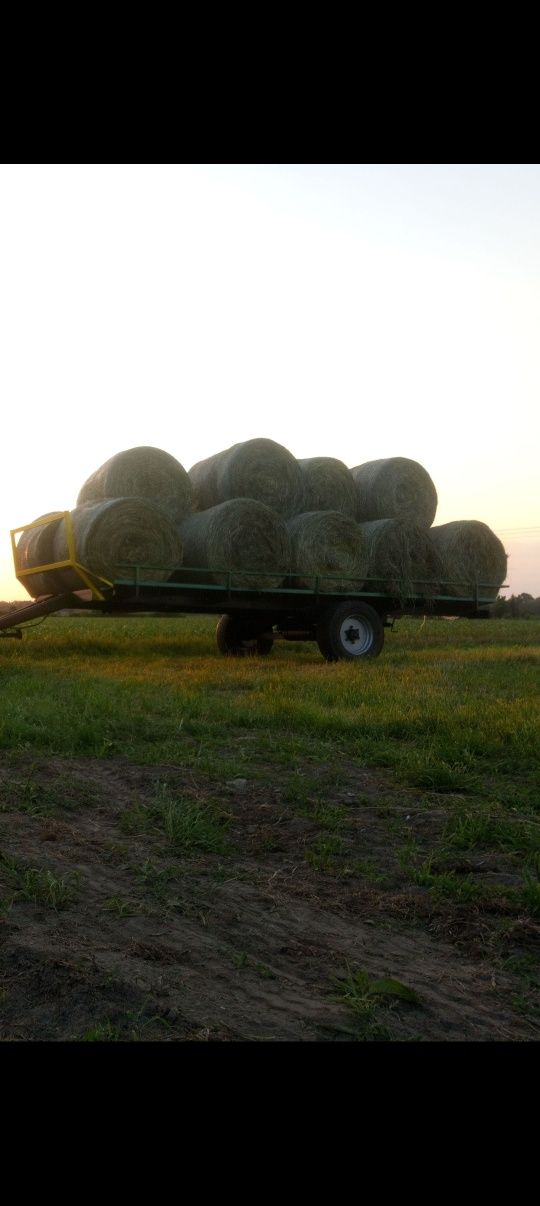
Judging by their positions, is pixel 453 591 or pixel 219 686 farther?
pixel 453 591

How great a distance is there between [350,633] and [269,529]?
7.35 ft

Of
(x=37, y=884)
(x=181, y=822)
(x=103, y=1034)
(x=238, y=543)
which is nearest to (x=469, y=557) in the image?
(x=238, y=543)

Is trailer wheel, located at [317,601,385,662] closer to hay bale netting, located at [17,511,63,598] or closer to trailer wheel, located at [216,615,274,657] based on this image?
trailer wheel, located at [216,615,274,657]

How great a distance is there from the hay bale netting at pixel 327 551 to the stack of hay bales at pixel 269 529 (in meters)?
0.02

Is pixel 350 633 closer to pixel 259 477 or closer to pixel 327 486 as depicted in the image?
pixel 327 486

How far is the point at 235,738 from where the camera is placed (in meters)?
7.01

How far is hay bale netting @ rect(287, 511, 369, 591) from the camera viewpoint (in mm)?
13406

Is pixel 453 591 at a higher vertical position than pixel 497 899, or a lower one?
higher

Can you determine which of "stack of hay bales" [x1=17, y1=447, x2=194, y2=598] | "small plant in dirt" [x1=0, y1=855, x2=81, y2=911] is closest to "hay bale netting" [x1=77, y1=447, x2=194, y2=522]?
"stack of hay bales" [x1=17, y1=447, x2=194, y2=598]
